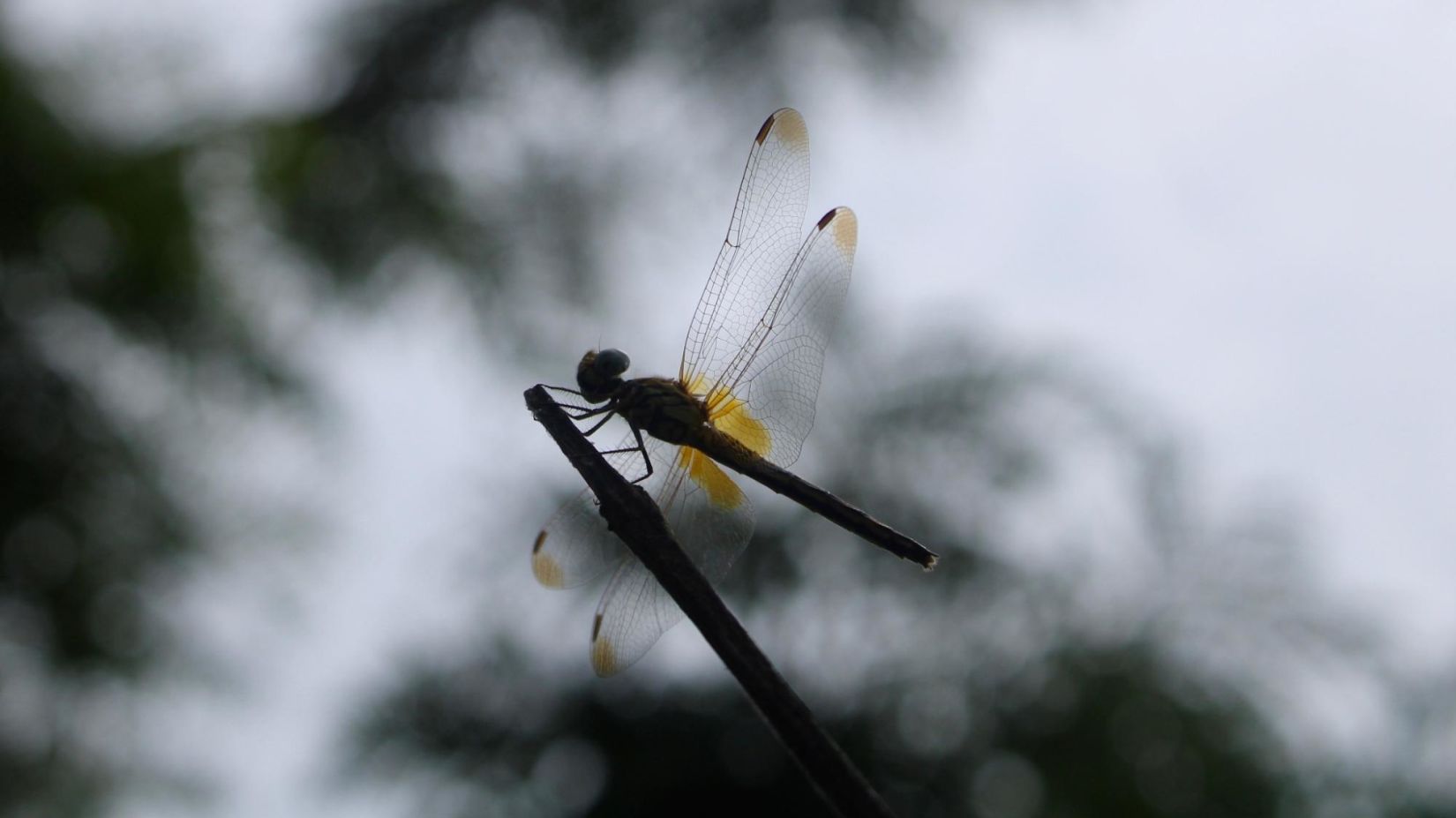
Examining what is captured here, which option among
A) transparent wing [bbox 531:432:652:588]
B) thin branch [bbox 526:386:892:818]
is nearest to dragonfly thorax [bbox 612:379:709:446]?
transparent wing [bbox 531:432:652:588]

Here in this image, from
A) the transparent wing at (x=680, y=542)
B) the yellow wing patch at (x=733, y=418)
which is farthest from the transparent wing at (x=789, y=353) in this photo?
the transparent wing at (x=680, y=542)

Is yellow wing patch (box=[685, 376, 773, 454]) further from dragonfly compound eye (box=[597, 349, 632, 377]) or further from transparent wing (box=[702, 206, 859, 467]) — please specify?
dragonfly compound eye (box=[597, 349, 632, 377])

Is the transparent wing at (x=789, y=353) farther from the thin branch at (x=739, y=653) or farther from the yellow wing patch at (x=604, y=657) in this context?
the thin branch at (x=739, y=653)

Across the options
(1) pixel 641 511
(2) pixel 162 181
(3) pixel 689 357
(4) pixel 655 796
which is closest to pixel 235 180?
(2) pixel 162 181

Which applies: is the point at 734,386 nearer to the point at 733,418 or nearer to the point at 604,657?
the point at 733,418

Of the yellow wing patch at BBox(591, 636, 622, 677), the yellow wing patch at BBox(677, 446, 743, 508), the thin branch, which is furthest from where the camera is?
the yellow wing patch at BBox(677, 446, 743, 508)

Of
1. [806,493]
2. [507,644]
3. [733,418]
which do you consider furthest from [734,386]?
[507,644]

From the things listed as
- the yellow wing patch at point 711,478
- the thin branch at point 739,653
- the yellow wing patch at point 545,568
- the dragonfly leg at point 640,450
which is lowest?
the thin branch at point 739,653

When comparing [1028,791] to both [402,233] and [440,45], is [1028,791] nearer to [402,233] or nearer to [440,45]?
[402,233]
